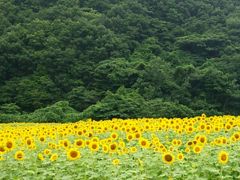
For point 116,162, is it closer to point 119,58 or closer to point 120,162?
point 120,162

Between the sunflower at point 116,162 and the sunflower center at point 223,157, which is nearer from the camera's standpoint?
the sunflower center at point 223,157

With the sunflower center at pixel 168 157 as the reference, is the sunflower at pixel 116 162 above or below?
below

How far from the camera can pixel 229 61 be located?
39.8m

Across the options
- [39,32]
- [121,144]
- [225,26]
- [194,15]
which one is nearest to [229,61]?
[225,26]

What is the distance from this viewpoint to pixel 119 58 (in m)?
40.1

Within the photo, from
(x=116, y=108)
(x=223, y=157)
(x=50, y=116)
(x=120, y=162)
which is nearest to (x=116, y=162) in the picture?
(x=120, y=162)

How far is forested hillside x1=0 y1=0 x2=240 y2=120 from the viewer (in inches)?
1352

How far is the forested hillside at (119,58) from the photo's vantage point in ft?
113

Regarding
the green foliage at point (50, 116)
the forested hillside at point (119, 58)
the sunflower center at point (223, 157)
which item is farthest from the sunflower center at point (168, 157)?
the forested hillside at point (119, 58)

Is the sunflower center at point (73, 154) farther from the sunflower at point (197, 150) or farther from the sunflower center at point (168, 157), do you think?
→ the sunflower at point (197, 150)

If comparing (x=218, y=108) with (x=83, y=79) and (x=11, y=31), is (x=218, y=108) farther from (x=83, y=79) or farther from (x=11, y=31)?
(x=11, y=31)

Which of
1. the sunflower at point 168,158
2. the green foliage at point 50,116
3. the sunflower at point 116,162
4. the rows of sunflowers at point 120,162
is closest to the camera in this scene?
the rows of sunflowers at point 120,162

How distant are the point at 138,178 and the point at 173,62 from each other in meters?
36.1

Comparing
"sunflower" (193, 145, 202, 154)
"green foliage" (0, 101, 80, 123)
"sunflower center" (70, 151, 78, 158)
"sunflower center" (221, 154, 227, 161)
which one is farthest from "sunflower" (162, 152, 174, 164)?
"green foliage" (0, 101, 80, 123)
